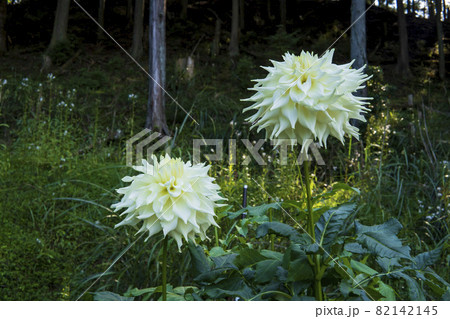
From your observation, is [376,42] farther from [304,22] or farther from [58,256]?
[58,256]

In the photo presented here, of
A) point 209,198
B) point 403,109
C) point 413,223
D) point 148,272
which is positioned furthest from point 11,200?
point 403,109

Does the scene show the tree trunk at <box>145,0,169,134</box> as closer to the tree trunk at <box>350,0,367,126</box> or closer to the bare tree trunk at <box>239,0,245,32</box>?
the tree trunk at <box>350,0,367,126</box>

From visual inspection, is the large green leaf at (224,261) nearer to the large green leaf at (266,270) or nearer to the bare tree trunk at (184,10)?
the large green leaf at (266,270)

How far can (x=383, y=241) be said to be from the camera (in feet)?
5.03

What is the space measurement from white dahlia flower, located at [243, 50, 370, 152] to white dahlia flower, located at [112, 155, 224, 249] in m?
0.31

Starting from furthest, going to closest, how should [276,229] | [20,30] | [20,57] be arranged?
[20,30] → [20,57] → [276,229]

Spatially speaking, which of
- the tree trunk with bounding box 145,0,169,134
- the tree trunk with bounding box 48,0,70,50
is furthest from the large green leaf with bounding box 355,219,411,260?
the tree trunk with bounding box 48,0,70,50

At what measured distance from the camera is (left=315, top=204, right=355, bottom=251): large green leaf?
158 cm

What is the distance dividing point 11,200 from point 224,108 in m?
3.87

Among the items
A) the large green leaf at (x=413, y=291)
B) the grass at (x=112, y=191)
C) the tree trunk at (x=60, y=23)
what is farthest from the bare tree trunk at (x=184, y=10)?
the large green leaf at (x=413, y=291)

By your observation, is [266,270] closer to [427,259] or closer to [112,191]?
[427,259]

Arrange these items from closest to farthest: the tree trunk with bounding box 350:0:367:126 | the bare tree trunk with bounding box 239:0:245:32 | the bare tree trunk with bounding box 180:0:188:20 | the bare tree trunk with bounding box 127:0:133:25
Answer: the tree trunk with bounding box 350:0:367:126 < the bare tree trunk with bounding box 239:0:245:32 < the bare tree trunk with bounding box 180:0:188:20 < the bare tree trunk with bounding box 127:0:133:25

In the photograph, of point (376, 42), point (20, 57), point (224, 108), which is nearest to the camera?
point (224, 108)

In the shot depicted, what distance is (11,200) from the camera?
4.12 meters
